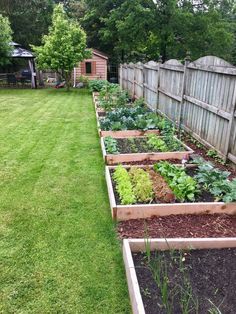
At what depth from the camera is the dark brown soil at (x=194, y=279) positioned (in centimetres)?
220

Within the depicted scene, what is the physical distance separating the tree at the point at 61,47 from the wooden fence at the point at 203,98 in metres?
8.64

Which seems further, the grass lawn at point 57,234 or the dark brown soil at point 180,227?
the dark brown soil at point 180,227

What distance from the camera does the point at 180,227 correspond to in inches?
129

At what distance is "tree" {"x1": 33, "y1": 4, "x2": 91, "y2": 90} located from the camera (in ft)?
52.5

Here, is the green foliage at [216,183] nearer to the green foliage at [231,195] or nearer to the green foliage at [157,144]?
the green foliage at [231,195]

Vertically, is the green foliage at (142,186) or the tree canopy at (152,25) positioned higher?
the tree canopy at (152,25)

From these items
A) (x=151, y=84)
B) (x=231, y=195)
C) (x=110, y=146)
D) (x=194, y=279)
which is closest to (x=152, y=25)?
(x=151, y=84)

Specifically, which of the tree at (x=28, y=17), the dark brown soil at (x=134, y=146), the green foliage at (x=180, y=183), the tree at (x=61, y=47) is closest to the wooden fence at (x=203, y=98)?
the dark brown soil at (x=134, y=146)

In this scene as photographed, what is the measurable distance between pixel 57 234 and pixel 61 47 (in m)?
14.6

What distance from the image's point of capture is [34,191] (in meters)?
4.23

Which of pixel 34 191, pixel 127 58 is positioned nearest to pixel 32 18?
pixel 127 58

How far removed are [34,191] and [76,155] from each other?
5.71ft

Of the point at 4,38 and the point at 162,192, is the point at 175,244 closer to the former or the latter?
the point at 162,192

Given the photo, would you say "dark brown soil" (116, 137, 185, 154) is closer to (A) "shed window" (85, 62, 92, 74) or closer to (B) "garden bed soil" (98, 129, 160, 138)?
(B) "garden bed soil" (98, 129, 160, 138)
